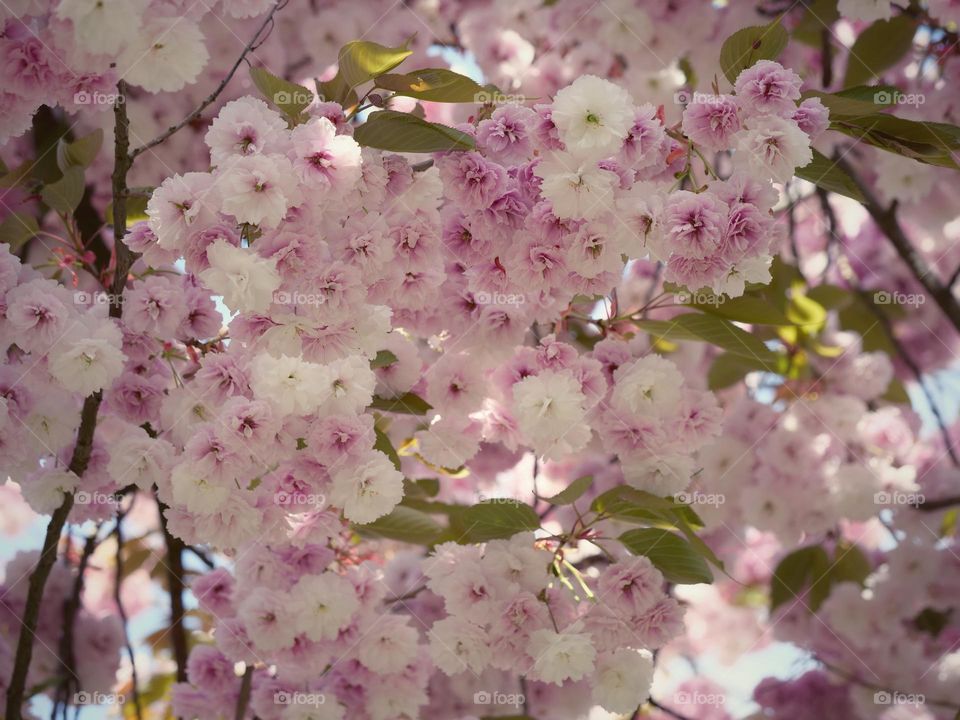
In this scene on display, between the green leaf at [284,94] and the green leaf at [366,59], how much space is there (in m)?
0.07

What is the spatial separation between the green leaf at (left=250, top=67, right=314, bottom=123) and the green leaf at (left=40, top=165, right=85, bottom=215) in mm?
404

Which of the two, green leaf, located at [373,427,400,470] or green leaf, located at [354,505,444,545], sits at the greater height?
green leaf, located at [373,427,400,470]

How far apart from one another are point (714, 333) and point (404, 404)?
0.48 meters

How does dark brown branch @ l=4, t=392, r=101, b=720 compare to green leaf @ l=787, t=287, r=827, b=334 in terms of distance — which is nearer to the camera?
dark brown branch @ l=4, t=392, r=101, b=720

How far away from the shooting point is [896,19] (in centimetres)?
237

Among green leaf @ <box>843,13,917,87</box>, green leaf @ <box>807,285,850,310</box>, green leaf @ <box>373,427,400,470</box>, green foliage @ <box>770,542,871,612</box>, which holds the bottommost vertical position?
green leaf @ <box>373,427,400,470</box>

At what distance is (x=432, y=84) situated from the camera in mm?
1317

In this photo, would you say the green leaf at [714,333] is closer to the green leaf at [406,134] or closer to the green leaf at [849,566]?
the green leaf at [406,134]

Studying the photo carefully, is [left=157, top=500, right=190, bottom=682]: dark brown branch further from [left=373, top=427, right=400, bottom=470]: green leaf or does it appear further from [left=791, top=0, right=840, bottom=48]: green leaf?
[left=791, top=0, right=840, bottom=48]: green leaf

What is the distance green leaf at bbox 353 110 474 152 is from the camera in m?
1.25

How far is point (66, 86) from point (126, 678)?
1.92 m

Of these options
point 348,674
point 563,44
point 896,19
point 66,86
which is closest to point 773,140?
point 66,86

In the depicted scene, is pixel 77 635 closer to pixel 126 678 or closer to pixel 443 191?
pixel 126 678

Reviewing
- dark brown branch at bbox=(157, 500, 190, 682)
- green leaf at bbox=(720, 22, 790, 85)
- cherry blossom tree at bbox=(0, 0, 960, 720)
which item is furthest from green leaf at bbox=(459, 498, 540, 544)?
dark brown branch at bbox=(157, 500, 190, 682)
